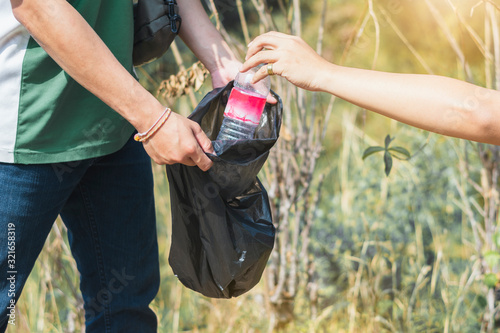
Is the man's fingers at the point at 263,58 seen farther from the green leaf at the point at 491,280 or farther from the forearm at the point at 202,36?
the green leaf at the point at 491,280

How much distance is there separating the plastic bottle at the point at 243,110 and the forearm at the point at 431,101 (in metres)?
0.28

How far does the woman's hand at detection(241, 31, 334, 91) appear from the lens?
1421 mm

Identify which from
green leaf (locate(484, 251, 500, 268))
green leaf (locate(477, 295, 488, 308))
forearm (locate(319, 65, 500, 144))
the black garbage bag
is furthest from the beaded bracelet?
green leaf (locate(477, 295, 488, 308))

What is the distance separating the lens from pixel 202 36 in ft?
5.69

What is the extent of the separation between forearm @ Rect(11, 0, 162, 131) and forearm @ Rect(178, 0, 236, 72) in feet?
1.56

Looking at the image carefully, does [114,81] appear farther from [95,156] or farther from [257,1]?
[257,1]

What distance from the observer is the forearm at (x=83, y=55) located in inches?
47.1

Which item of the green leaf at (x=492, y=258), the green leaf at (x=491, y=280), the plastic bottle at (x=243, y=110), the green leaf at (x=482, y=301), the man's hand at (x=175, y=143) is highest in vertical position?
the plastic bottle at (x=243, y=110)

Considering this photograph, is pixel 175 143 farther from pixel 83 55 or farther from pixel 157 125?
pixel 83 55

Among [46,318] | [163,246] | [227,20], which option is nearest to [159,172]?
[163,246]

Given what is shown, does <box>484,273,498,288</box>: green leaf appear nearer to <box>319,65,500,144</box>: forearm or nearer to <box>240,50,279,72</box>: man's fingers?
<box>319,65,500,144</box>: forearm

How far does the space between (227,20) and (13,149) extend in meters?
3.32

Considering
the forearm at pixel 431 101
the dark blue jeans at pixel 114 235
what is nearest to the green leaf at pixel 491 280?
the forearm at pixel 431 101

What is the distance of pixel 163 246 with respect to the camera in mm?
3420
